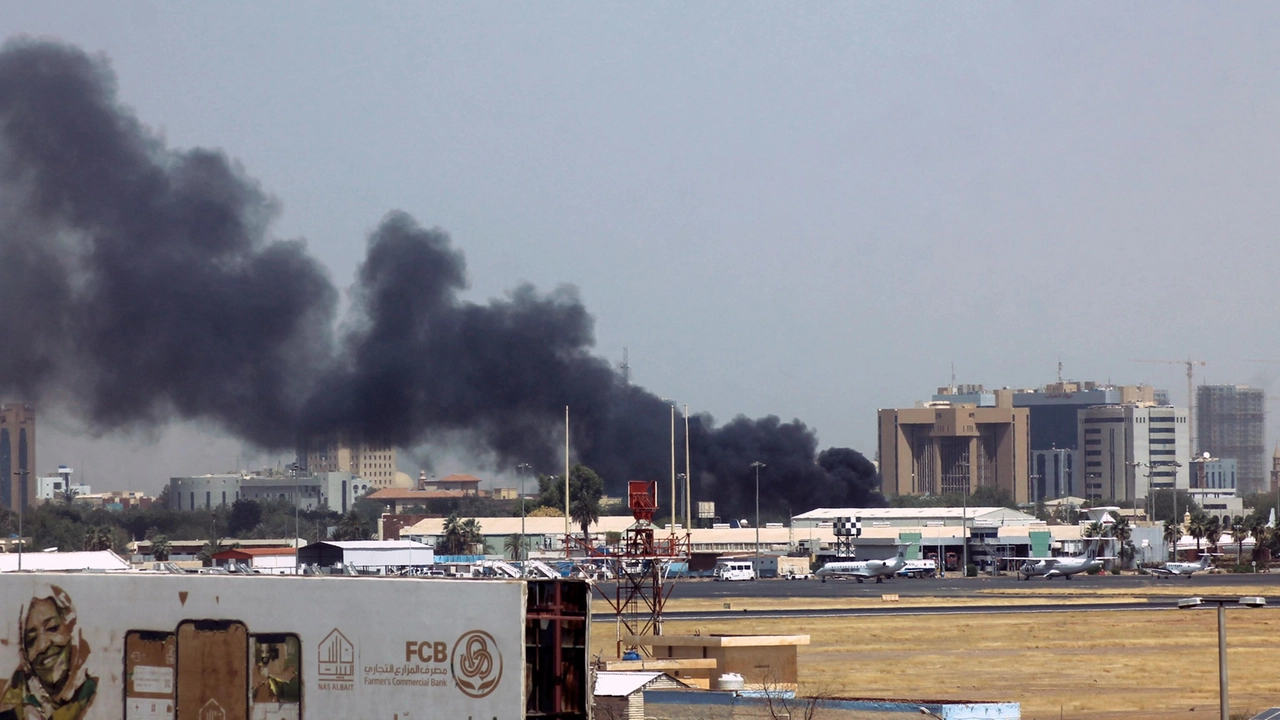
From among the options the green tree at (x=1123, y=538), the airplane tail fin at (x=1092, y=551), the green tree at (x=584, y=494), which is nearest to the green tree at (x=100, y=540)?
the green tree at (x=584, y=494)

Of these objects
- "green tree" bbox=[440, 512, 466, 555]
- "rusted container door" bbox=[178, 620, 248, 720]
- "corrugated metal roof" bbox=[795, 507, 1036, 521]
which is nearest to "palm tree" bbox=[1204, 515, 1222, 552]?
"corrugated metal roof" bbox=[795, 507, 1036, 521]

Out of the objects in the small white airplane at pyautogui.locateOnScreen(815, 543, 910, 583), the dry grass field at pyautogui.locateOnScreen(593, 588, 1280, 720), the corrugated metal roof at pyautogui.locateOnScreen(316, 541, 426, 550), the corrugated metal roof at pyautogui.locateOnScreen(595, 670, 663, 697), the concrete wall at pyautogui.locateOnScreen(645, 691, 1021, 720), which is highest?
the corrugated metal roof at pyautogui.locateOnScreen(595, 670, 663, 697)

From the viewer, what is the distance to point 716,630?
173 ft

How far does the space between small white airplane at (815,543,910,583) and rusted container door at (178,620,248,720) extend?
89.8m

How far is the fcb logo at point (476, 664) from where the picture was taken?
1523cm

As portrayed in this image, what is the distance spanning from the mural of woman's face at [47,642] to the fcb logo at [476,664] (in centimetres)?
481

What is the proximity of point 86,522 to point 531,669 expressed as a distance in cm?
15465

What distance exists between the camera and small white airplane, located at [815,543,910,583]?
107125 mm

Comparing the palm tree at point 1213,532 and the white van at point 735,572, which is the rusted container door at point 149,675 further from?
the palm tree at point 1213,532

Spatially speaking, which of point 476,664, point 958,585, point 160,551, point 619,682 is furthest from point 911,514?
point 476,664

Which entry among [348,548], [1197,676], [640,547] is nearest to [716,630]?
[1197,676]

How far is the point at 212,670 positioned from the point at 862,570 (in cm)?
9566

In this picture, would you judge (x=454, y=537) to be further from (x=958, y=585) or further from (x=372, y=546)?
(x=958, y=585)

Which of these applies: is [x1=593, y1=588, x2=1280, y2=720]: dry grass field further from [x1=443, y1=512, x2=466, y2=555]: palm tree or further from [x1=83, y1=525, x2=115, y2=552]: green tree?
[x1=443, y1=512, x2=466, y2=555]: palm tree
